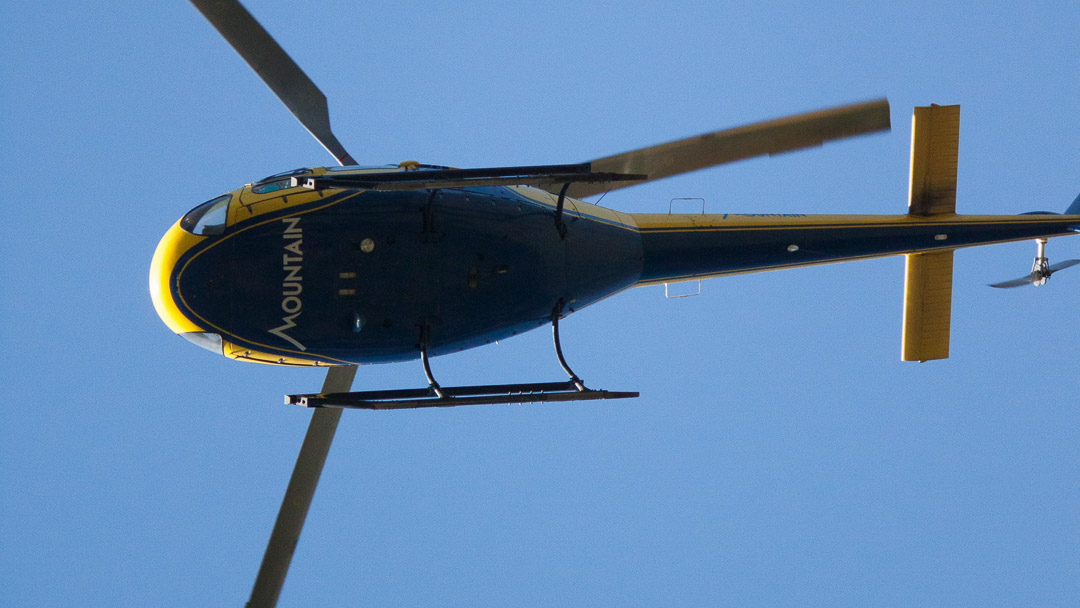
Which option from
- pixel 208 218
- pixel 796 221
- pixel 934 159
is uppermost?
pixel 934 159

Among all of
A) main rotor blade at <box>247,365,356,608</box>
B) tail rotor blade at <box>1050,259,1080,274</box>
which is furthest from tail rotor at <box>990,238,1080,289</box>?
main rotor blade at <box>247,365,356,608</box>

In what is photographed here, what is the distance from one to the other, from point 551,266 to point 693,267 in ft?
7.61

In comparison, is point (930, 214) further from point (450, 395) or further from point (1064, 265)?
point (450, 395)

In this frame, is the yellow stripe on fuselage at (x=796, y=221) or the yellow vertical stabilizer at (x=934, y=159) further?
the yellow vertical stabilizer at (x=934, y=159)

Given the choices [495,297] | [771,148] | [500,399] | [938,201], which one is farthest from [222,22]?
[938,201]

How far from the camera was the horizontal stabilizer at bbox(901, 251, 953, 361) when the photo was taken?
11.5 meters

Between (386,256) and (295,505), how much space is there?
3.52 meters

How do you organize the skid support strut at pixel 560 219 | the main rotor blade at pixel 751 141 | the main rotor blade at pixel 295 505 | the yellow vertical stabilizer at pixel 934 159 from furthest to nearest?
1. the yellow vertical stabilizer at pixel 934 159
2. the main rotor blade at pixel 295 505
3. the skid support strut at pixel 560 219
4. the main rotor blade at pixel 751 141

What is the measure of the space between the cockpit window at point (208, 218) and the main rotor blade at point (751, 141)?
3.93 m

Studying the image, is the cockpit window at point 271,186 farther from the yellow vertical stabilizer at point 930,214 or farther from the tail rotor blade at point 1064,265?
the tail rotor blade at point 1064,265

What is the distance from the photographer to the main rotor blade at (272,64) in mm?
8383

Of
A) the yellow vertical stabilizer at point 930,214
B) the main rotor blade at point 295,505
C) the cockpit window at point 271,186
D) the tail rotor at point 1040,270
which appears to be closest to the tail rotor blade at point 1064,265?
the tail rotor at point 1040,270

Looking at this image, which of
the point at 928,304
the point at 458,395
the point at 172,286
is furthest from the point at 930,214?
the point at 172,286

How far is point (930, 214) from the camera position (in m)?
11.3
